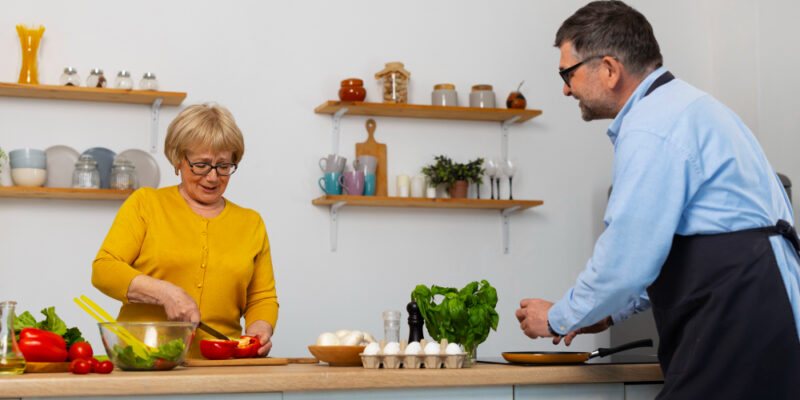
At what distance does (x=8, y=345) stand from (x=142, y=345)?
0.82 ft

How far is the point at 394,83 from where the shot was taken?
12.4ft

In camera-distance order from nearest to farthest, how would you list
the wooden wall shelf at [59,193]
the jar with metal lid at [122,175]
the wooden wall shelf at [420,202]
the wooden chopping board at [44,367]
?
the wooden chopping board at [44,367] → the wooden wall shelf at [59,193] → the jar with metal lid at [122,175] → the wooden wall shelf at [420,202]

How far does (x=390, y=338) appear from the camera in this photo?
80.4 inches

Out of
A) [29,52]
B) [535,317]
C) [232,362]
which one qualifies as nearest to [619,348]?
[535,317]

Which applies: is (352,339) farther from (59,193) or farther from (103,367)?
(59,193)

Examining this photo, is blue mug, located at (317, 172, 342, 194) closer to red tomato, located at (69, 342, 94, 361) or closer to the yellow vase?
the yellow vase

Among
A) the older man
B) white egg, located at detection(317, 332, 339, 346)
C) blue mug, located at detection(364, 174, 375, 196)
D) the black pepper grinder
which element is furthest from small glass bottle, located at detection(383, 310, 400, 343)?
blue mug, located at detection(364, 174, 375, 196)

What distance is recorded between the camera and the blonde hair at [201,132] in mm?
2293

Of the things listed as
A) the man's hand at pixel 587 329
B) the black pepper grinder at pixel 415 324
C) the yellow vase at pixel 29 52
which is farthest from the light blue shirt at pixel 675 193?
the yellow vase at pixel 29 52

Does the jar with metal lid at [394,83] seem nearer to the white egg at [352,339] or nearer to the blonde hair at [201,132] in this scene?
the blonde hair at [201,132]

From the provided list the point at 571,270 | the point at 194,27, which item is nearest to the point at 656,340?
the point at 571,270

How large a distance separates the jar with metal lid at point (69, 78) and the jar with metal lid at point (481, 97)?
5.94 feet

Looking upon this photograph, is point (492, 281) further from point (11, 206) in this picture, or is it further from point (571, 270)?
point (11, 206)

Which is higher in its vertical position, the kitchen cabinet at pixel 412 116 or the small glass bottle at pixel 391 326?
the kitchen cabinet at pixel 412 116
